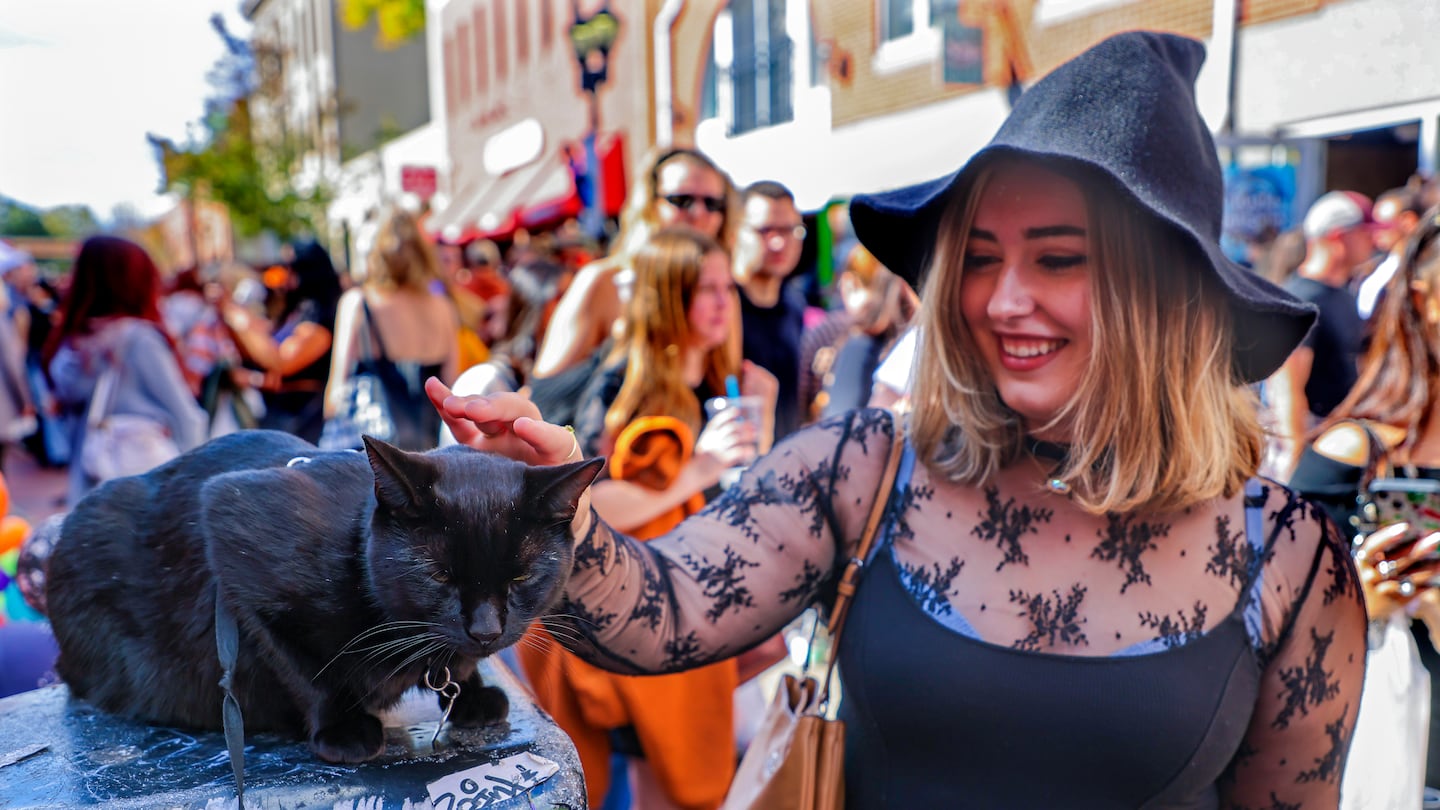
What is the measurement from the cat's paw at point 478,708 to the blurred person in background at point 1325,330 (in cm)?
313

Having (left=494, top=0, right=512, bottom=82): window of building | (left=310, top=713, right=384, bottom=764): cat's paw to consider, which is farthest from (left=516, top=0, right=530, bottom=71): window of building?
(left=310, top=713, right=384, bottom=764): cat's paw

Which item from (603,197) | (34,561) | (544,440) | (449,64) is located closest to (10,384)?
(449,64)

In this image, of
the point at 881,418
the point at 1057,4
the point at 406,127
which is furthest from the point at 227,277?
the point at 881,418

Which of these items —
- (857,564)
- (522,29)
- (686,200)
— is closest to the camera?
(857,564)

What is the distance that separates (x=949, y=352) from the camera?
1.56 metres

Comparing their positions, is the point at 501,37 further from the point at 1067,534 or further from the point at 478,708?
the point at 478,708

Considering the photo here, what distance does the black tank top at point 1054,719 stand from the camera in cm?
131

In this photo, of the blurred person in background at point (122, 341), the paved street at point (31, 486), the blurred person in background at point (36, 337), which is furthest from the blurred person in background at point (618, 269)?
the paved street at point (31, 486)

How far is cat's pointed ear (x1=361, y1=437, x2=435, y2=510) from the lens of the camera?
2.82 ft

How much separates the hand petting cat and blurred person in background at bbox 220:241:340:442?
4.30 m

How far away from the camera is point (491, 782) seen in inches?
33.7

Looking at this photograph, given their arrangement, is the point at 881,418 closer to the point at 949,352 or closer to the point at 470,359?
the point at 949,352

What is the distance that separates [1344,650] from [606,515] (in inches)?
56.4

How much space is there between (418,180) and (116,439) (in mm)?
8602
